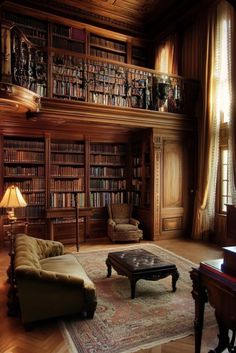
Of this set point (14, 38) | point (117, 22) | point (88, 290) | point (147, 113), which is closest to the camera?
point (88, 290)

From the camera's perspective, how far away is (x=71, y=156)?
20.2ft

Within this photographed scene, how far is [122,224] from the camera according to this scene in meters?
6.09

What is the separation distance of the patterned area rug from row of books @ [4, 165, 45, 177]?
9.48 ft

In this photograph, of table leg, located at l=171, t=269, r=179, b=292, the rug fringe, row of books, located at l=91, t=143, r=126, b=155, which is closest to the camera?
the rug fringe

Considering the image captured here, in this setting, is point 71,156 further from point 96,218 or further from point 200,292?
point 200,292

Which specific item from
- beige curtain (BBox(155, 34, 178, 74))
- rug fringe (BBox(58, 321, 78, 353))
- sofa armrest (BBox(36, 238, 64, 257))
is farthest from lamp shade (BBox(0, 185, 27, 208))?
beige curtain (BBox(155, 34, 178, 74))

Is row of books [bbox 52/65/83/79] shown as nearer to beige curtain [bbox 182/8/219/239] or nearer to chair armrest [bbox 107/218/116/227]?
beige curtain [bbox 182/8/219/239]

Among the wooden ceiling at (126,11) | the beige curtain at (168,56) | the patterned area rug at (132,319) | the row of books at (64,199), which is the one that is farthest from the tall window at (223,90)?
the row of books at (64,199)

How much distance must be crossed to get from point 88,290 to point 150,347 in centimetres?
77

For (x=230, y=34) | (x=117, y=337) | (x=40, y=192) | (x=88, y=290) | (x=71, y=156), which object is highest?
(x=230, y=34)

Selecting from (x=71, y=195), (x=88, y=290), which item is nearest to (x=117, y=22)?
(x=71, y=195)

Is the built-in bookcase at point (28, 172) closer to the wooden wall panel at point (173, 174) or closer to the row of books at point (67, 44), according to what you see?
the row of books at point (67, 44)

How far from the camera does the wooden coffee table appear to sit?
3143 millimetres

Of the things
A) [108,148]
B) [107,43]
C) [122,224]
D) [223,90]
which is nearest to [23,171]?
[108,148]
